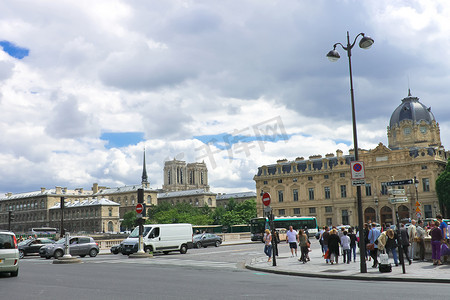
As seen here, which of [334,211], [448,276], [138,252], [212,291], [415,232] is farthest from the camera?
[334,211]

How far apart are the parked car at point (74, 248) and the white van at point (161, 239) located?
7.52 feet

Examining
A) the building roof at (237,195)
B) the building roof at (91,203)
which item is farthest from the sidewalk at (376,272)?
the building roof at (237,195)

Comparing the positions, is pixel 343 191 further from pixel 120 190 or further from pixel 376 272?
pixel 120 190

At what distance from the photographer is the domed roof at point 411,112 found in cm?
9275

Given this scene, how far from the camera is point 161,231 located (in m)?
34.4

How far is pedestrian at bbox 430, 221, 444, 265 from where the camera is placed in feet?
60.0

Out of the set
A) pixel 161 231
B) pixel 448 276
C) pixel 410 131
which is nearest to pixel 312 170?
pixel 410 131

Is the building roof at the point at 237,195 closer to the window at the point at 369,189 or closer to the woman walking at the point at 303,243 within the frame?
the window at the point at 369,189

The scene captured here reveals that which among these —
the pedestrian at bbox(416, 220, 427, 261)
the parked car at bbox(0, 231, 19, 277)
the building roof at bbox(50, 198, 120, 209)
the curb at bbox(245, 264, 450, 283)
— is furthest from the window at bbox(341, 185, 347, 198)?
the parked car at bbox(0, 231, 19, 277)

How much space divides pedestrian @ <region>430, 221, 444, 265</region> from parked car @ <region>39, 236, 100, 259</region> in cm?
2451

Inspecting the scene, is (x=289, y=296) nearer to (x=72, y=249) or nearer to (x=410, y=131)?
(x=72, y=249)

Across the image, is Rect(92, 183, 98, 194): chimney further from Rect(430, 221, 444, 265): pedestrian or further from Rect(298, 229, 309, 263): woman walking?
Rect(430, 221, 444, 265): pedestrian

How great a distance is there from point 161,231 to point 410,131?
72085 millimetres

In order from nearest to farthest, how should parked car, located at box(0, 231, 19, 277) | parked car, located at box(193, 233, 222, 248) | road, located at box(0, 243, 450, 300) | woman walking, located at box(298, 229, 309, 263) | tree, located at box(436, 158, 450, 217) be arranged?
road, located at box(0, 243, 450, 300) < parked car, located at box(0, 231, 19, 277) < woman walking, located at box(298, 229, 309, 263) < parked car, located at box(193, 233, 222, 248) < tree, located at box(436, 158, 450, 217)
